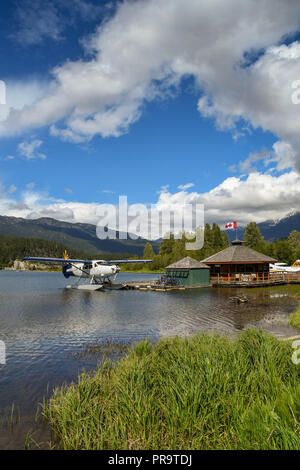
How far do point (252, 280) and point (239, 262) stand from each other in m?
2.69

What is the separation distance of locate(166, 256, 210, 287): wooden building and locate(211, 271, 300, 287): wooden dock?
55.8 inches

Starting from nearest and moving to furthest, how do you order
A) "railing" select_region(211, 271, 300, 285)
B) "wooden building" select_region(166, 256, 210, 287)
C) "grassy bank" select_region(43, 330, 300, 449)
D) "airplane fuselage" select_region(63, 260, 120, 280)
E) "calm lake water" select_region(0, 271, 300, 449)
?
1. "grassy bank" select_region(43, 330, 300, 449)
2. "calm lake water" select_region(0, 271, 300, 449)
3. "airplane fuselage" select_region(63, 260, 120, 280)
4. "railing" select_region(211, 271, 300, 285)
5. "wooden building" select_region(166, 256, 210, 287)

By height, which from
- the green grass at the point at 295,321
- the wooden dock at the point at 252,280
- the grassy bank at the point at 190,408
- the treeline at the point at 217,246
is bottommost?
the wooden dock at the point at 252,280

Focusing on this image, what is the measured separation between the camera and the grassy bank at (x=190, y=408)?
4.16 meters

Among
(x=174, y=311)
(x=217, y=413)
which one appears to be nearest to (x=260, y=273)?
(x=174, y=311)

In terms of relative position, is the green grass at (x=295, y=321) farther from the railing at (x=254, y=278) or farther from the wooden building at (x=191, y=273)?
the wooden building at (x=191, y=273)

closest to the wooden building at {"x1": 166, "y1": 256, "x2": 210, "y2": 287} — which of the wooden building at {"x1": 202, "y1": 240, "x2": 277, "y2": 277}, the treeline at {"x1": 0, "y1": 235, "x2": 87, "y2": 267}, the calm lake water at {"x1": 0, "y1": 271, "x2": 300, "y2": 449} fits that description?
the wooden building at {"x1": 202, "y1": 240, "x2": 277, "y2": 277}

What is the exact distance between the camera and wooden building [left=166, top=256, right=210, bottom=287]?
36.2 metres

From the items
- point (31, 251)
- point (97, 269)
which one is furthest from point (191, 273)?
point (31, 251)

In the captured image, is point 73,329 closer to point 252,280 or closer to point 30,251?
point 252,280

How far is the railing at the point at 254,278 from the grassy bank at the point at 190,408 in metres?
30.3

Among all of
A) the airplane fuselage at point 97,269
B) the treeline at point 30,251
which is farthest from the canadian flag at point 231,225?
the treeline at point 30,251

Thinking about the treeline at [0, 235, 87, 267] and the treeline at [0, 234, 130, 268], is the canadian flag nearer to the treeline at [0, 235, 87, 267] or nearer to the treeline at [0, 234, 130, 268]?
the treeline at [0, 234, 130, 268]

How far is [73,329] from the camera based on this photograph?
14.5 metres
